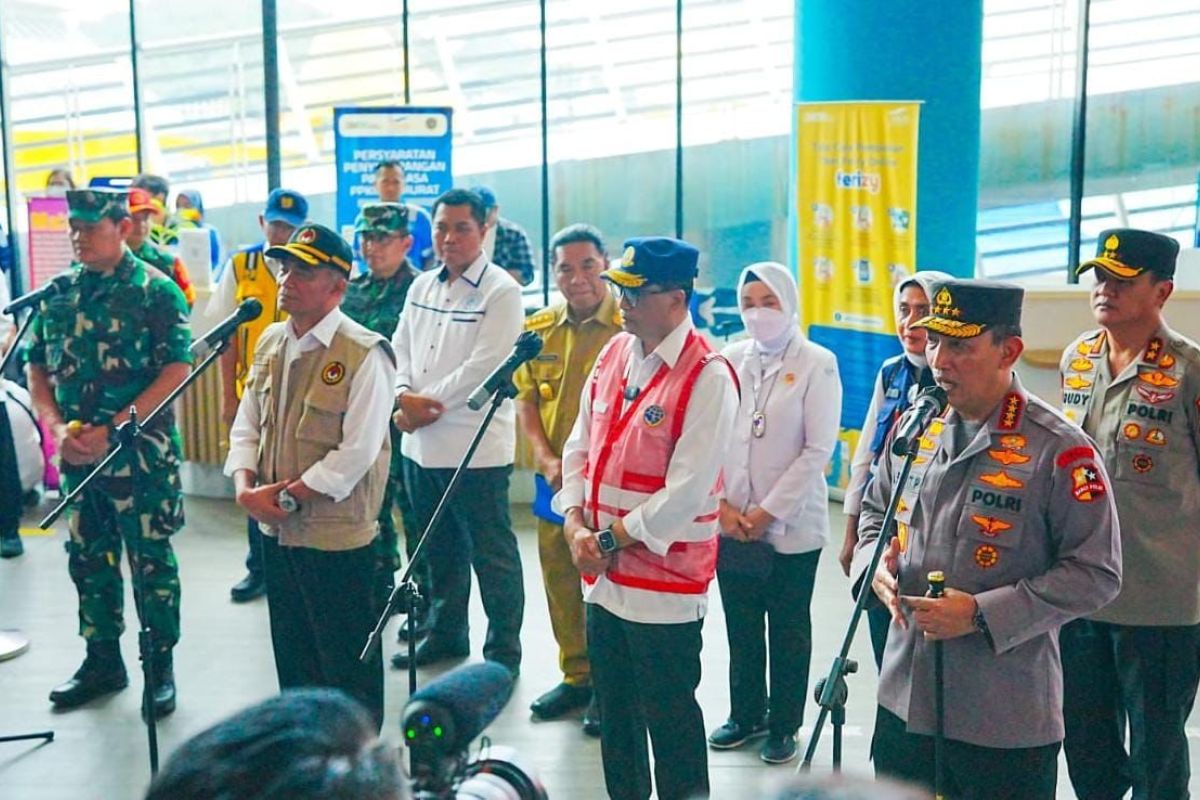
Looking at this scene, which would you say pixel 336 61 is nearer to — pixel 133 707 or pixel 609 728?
pixel 133 707

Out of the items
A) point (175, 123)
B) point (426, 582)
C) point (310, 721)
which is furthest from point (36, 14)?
point (310, 721)

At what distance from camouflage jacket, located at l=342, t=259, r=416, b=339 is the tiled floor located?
1.26 meters

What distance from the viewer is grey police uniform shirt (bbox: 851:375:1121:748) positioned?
2664 mm

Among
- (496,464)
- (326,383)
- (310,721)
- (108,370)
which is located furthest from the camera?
(496,464)

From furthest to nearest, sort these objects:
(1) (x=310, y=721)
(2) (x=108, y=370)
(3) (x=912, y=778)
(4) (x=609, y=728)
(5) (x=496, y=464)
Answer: (5) (x=496, y=464)
(2) (x=108, y=370)
(4) (x=609, y=728)
(3) (x=912, y=778)
(1) (x=310, y=721)

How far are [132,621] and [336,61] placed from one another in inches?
231

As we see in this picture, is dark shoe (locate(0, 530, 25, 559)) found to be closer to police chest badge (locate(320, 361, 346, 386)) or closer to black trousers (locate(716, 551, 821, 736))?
police chest badge (locate(320, 361, 346, 386))

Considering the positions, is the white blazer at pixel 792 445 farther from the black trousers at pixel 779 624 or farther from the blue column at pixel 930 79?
the blue column at pixel 930 79

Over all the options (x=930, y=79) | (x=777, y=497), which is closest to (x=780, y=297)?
(x=777, y=497)

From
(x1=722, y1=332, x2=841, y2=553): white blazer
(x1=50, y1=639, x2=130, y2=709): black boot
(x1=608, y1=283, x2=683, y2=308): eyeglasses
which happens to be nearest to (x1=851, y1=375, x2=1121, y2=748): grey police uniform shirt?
(x1=608, y1=283, x2=683, y2=308): eyeglasses

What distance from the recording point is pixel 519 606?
5.05m

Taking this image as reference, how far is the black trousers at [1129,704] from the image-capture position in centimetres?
338

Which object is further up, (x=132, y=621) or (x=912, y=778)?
(x=912, y=778)

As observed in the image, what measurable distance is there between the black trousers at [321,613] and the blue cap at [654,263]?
1195 millimetres
